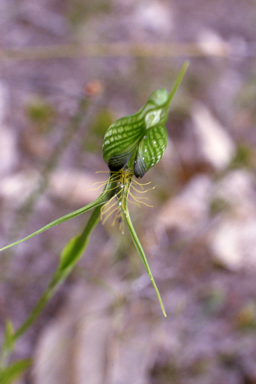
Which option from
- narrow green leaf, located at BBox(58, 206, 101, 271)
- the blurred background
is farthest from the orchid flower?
the blurred background

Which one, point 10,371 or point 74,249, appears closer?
point 74,249

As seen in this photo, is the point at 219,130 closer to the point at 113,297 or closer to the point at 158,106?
the point at 113,297

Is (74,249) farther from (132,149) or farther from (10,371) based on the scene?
(10,371)

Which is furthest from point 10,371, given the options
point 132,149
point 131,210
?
point 131,210

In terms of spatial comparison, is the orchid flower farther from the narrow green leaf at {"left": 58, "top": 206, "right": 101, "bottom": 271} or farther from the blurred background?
the blurred background

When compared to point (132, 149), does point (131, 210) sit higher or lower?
higher

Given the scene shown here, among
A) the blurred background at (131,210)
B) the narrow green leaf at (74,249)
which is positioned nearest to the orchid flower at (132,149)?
the narrow green leaf at (74,249)

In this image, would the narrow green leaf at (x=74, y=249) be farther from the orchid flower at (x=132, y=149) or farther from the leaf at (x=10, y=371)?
the leaf at (x=10, y=371)

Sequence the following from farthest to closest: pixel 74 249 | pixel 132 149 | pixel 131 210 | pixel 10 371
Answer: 1. pixel 131 210
2. pixel 10 371
3. pixel 74 249
4. pixel 132 149
